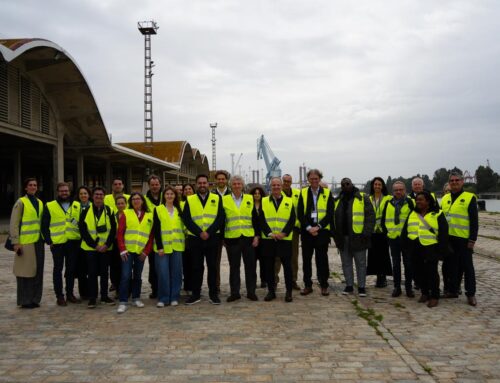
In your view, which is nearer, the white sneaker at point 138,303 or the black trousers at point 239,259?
the white sneaker at point 138,303

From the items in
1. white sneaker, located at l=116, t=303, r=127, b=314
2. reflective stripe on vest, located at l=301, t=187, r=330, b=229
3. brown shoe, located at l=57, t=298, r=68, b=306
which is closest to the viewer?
white sneaker, located at l=116, t=303, r=127, b=314

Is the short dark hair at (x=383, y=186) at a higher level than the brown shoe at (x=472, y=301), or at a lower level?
higher

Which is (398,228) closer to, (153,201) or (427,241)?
(427,241)

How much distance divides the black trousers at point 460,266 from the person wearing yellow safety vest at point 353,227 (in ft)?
3.93

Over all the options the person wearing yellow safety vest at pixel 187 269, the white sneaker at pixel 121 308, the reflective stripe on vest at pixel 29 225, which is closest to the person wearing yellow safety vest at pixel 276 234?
the person wearing yellow safety vest at pixel 187 269

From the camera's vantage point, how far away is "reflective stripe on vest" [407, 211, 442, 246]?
20.3 ft

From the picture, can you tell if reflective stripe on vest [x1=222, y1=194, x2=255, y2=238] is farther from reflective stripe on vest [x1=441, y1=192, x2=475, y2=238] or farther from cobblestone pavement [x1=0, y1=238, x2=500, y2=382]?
reflective stripe on vest [x1=441, y1=192, x2=475, y2=238]

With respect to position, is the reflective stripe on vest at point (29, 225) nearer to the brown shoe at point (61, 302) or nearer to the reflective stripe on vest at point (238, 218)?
the brown shoe at point (61, 302)

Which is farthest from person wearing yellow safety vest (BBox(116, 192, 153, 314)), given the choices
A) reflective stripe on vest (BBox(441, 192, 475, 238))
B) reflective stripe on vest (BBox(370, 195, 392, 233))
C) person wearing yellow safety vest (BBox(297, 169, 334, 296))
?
reflective stripe on vest (BBox(441, 192, 475, 238))

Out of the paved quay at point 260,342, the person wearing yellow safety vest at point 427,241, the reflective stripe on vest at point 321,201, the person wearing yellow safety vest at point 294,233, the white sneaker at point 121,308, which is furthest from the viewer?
the person wearing yellow safety vest at point 294,233

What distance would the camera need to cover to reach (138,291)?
6.39 meters

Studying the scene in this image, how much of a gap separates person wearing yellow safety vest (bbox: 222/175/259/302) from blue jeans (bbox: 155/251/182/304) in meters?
0.79

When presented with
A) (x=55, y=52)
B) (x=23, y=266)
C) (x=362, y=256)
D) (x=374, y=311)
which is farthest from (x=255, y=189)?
(x=55, y=52)

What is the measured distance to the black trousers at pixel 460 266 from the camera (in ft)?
20.4
